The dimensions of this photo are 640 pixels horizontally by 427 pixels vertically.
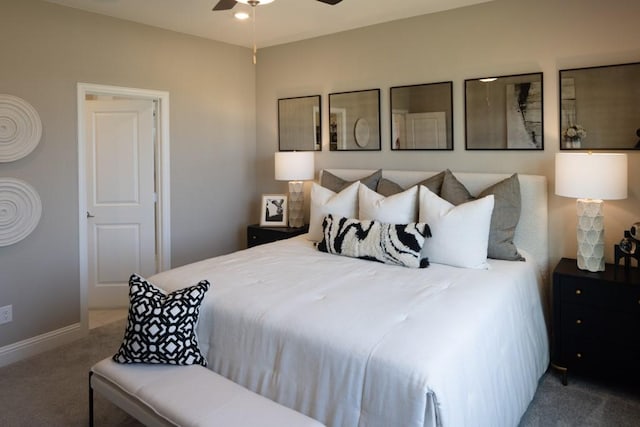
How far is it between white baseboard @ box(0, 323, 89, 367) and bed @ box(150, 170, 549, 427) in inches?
57.6

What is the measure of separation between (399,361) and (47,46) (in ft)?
11.1

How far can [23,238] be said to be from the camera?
129 inches

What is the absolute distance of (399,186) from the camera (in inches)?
147

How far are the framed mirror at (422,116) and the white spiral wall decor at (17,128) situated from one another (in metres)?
2.80

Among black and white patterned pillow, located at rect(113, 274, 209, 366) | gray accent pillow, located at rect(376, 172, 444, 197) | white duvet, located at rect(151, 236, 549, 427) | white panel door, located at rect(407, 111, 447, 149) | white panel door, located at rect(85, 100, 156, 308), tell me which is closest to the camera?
white duvet, located at rect(151, 236, 549, 427)

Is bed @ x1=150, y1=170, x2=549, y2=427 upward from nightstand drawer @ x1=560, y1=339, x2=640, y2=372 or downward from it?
upward

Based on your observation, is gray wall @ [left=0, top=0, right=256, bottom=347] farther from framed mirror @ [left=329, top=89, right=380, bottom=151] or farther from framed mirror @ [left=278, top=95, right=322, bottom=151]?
framed mirror @ [left=329, top=89, right=380, bottom=151]

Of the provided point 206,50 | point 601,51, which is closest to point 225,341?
point 601,51

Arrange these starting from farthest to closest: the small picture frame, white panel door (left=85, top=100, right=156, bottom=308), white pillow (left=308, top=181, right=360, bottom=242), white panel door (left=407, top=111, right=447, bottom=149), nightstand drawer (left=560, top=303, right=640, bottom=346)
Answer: the small picture frame → white panel door (left=85, top=100, right=156, bottom=308) → white panel door (left=407, top=111, right=447, bottom=149) → white pillow (left=308, top=181, right=360, bottom=242) → nightstand drawer (left=560, top=303, right=640, bottom=346)

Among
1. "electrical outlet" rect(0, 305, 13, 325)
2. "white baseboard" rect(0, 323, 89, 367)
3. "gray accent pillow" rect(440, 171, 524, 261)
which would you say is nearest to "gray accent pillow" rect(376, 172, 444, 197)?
"gray accent pillow" rect(440, 171, 524, 261)

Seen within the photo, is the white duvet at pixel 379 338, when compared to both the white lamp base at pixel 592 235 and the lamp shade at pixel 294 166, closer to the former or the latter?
the white lamp base at pixel 592 235

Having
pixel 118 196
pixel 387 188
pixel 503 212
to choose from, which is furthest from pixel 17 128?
pixel 503 212

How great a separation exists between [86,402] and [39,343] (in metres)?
1.03

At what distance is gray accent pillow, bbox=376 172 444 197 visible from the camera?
3418 millimetres
